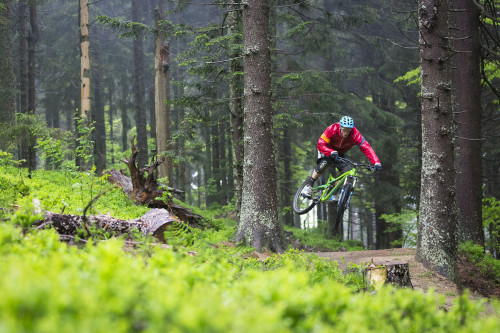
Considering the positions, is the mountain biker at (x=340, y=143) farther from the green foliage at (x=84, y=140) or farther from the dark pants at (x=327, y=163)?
the green foliage at (x=84, y=140)

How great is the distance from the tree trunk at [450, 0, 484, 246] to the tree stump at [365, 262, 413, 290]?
5052mm

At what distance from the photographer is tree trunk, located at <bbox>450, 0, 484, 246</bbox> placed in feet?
34.5

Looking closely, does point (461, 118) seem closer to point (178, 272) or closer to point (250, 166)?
point (250, 166)

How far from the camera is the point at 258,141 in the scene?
30.0ft

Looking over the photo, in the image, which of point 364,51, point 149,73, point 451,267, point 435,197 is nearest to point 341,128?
point 435,197

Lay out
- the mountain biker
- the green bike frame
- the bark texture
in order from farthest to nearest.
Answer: the green bike frame < the mountain biker < the bark texture

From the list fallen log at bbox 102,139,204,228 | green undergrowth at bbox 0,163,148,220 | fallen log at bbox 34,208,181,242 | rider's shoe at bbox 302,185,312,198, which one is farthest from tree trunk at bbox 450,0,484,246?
green undergrowth at bbox 0,163,148,220

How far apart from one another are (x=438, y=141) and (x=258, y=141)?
3.60 metres

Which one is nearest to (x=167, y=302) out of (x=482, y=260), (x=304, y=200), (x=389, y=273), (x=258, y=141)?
(x=389, y=273)

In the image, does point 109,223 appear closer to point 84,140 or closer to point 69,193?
point 69,193

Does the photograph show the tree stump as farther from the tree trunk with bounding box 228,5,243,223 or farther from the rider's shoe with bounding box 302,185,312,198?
the tree trunk with bounding box 228,5,243,223

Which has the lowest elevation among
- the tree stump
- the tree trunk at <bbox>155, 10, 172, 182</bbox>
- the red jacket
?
the tree stump

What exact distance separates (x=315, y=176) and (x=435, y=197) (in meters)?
3.34

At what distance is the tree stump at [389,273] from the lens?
6.12 metres
